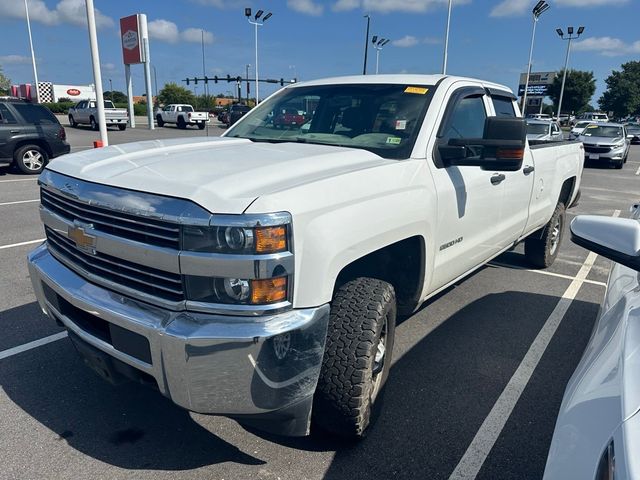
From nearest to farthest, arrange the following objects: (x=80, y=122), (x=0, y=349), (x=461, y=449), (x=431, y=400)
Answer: (x=461, y=449)
(x=431, y=400)
(x=0, y=349)
(x=80, y=122)

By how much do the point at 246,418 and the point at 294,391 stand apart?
242 millimetres

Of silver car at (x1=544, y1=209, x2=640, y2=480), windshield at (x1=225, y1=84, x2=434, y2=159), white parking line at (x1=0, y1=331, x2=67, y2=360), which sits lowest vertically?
white parking line at (x1=0, y1=331, x2=67, y2=360)

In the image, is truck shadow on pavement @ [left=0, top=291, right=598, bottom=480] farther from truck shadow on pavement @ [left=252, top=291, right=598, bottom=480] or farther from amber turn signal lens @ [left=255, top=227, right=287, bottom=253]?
amber turn signal lens @ [left=255, top=227, right=287, bottom=253]

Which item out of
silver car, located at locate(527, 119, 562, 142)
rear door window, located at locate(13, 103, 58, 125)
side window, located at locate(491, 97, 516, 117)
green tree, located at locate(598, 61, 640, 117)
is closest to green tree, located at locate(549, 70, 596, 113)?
green tree, located at locate(598, 61, 640, 117)

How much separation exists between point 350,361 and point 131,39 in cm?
3832

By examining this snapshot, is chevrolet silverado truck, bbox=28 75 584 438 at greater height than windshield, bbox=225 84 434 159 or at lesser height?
lesser

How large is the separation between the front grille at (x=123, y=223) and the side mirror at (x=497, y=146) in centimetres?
185

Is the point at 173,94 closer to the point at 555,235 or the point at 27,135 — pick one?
the point at 27,135

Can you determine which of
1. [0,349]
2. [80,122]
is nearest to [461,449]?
[0,349]

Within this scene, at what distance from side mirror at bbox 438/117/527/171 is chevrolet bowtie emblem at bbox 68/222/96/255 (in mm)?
2092

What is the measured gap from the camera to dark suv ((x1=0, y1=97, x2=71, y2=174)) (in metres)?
12.0

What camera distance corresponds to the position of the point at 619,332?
67.8 inches

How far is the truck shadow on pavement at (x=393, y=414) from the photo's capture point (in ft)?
8.47

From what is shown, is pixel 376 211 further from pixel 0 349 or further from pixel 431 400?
pixel 0 349
